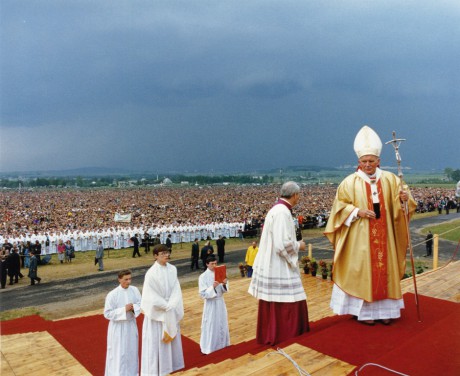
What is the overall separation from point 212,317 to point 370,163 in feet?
12.2

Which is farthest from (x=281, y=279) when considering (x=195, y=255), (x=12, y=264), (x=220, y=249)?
(x=12, y=264)

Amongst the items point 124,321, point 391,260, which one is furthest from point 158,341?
point 391,260

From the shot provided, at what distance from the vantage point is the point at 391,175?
4531 mm

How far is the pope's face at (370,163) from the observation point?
14.4ft

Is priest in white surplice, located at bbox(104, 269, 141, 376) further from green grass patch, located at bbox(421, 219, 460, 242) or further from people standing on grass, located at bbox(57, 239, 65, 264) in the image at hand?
green grass patch, located at bbox(421, 219, 460, 242)

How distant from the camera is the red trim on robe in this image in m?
4.31

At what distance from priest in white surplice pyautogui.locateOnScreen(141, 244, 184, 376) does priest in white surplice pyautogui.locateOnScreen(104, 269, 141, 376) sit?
0.71 ft

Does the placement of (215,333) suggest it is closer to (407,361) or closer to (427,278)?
(407,361)

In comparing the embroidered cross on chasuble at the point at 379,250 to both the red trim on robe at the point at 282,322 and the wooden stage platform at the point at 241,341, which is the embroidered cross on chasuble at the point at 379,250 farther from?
the wooden stage platform at the point at 241,341

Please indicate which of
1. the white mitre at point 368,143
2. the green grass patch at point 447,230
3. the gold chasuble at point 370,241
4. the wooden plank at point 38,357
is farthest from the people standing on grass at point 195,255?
the green grass patch at point 447,230

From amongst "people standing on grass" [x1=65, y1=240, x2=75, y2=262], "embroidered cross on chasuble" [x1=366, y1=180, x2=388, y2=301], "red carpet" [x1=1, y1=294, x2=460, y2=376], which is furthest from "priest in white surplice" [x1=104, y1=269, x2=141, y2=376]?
"people standing on grass" [x1=65, y1=240, x2=75, y2=262]

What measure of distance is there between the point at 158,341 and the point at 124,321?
586mm

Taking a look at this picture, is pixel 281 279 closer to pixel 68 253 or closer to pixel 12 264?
pixel 12 264

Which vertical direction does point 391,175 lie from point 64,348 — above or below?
above
